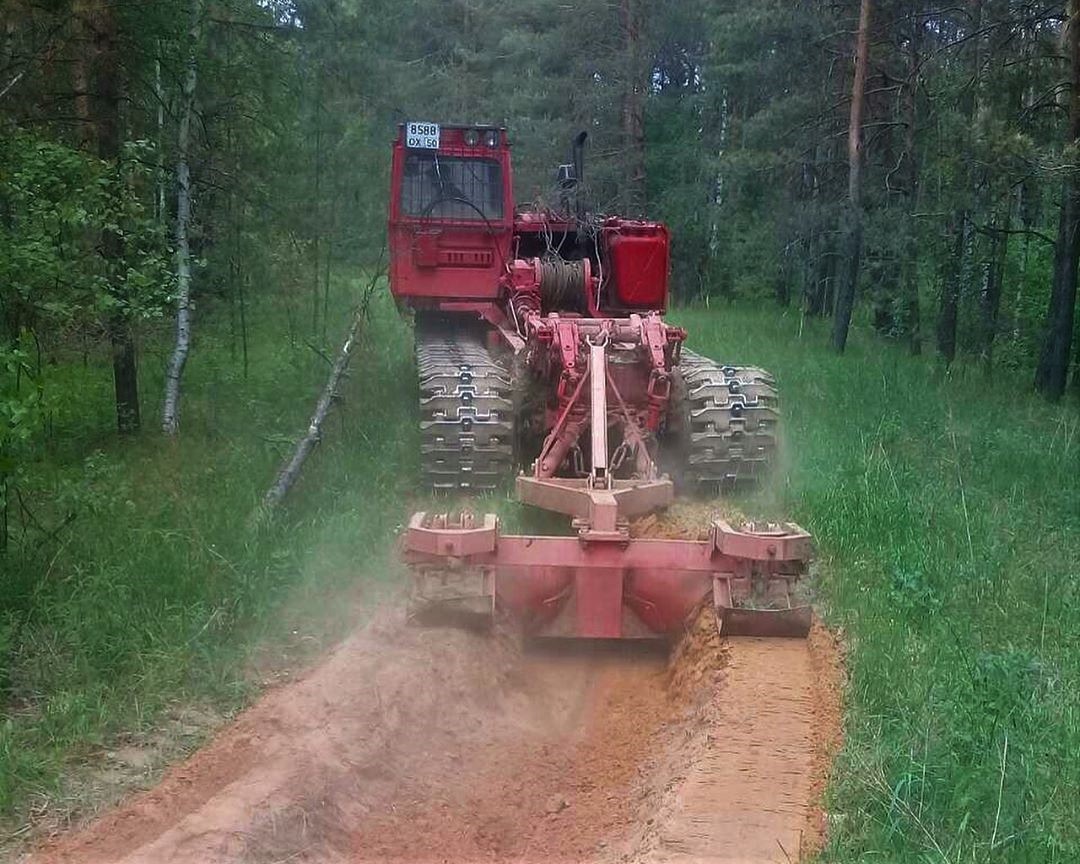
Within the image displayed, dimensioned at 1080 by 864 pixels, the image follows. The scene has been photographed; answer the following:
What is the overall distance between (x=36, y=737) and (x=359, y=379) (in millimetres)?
8837

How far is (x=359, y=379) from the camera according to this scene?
13.4 m

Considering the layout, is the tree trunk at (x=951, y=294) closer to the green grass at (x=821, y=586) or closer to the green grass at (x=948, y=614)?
the green grass at (x=948, y=614)

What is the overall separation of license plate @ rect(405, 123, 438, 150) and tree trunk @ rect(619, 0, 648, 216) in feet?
58.1

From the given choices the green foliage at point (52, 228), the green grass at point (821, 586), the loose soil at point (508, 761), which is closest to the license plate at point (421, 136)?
the green grass at point (821, 586)

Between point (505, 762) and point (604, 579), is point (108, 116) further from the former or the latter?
point (505, 762)

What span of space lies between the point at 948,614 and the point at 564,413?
2.73 meters

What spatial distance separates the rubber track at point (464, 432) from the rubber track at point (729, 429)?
1.36m

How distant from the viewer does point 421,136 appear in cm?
1048

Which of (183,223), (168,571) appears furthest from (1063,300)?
(168,571)

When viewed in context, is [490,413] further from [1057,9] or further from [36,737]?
[1057,9]

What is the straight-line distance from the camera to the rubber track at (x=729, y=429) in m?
8.26

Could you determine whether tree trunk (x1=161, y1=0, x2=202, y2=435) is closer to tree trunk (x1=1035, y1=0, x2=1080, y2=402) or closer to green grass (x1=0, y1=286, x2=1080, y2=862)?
green grass (x1=0, y1=286, x2=1080, y2=862)

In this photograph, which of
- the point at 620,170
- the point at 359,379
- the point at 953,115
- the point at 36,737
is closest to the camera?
the point at 36,737

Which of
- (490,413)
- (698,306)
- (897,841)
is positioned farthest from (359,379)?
(698,306)
